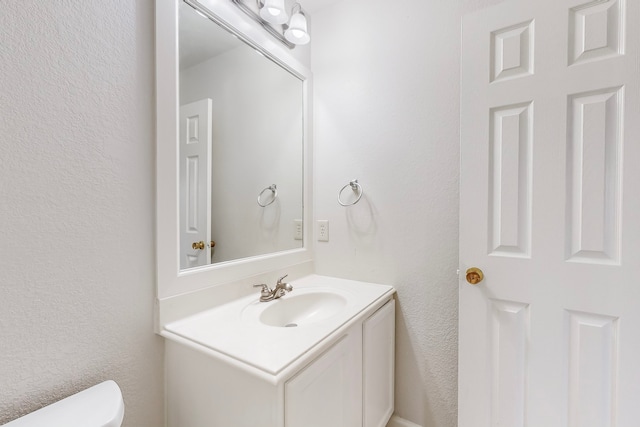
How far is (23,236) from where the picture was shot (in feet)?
2.23

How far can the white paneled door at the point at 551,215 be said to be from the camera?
0.89 m

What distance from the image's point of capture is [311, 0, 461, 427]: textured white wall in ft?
4.28

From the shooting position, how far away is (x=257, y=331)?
3.00 ft

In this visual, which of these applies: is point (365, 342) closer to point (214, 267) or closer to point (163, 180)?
point (214, 267)

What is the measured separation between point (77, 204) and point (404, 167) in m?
1.29

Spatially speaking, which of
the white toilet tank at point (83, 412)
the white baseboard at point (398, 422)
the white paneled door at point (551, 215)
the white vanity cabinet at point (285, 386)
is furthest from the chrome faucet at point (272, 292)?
the white baseboard at point (398, 422)

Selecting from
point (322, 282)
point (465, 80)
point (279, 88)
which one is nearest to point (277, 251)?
point (322, 282)

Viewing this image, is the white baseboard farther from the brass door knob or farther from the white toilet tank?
the white toilet tank

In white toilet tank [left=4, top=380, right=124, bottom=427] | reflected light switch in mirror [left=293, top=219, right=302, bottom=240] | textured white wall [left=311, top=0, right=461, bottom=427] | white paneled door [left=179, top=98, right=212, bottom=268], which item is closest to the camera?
→ white toilet tank [left=4, top=380, right=124, bottom=427]

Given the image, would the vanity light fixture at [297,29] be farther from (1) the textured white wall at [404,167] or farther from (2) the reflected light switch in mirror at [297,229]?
(2) the reflected light switch in mirror at [297,229]

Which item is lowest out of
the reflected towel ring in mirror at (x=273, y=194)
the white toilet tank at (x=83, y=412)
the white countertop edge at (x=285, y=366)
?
the white toilet tank at (x=83, y=412)

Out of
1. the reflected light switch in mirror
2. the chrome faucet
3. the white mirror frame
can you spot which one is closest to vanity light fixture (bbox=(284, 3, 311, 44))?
the white mirror frame

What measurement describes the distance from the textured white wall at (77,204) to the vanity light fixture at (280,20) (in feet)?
1.78

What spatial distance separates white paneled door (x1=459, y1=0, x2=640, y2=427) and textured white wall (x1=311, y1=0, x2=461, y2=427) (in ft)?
0.59
